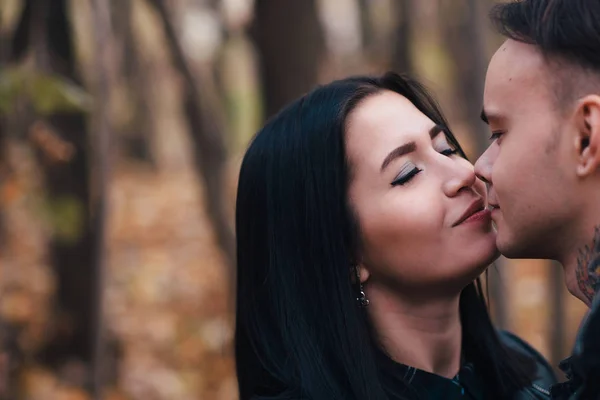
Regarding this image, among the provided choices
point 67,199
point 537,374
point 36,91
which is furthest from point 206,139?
point 537,374

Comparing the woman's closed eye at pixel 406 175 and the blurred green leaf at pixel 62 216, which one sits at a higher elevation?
the woman's closed eye at pixel 406 175

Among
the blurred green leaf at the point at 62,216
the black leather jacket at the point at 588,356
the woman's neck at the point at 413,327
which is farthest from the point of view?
the blurred green leaf at the point at 62,216

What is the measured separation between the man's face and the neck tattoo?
0.08 meters

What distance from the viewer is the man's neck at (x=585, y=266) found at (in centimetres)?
233

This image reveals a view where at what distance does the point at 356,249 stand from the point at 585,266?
0.72m

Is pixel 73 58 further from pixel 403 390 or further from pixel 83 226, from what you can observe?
pixel 403 390

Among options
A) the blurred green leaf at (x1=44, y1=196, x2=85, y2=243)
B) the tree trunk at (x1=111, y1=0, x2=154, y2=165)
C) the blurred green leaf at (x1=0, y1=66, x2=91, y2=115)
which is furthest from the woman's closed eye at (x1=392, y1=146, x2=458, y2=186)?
the tree trunk at (x1=111, y1=0, x2=154, y2=165)

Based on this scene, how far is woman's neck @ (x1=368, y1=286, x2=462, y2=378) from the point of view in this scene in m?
2.91

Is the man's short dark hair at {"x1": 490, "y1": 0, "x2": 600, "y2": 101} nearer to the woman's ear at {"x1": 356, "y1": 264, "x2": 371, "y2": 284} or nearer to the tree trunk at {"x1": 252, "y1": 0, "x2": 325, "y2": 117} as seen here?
the woman's ear at {"x1": 356, "y1": 264, "x2": 371, "y2": 284}

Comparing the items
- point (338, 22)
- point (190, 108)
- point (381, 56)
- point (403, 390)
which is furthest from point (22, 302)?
point (338, 22)

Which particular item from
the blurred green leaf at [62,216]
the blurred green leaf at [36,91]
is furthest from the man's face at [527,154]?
the blurred green leaf at [62,216]

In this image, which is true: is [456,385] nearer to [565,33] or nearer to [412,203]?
[412,203]

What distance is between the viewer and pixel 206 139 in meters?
7.06

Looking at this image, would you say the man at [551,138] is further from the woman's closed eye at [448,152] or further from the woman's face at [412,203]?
the woman's closed eye at [448,152]
